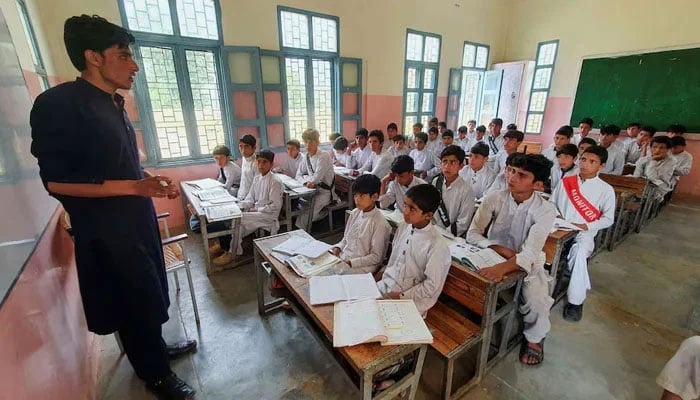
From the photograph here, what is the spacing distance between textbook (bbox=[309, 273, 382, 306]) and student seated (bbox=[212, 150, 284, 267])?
180 centimetres

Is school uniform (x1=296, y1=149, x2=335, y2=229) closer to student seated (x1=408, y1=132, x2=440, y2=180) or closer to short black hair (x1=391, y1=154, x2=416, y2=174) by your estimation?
short black hair (x1=391, y1=154, x2=416, y2=174)

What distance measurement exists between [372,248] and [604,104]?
7073mm

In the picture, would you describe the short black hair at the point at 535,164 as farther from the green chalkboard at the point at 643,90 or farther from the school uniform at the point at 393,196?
the green chalkboard at the point at 643,90

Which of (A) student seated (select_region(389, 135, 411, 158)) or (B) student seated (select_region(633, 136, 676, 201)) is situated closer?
(B) student seated (select_region(633, 136, 676, 201))

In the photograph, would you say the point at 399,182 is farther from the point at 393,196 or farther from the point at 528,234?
the point at 528,234

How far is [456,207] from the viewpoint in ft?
8.86

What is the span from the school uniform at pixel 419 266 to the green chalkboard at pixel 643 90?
685 centimetres

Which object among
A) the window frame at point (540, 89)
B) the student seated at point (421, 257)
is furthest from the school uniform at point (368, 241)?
the window frame at point (540, 89)

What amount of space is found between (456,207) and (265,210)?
6.64ft

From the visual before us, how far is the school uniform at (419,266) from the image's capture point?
1.63 m

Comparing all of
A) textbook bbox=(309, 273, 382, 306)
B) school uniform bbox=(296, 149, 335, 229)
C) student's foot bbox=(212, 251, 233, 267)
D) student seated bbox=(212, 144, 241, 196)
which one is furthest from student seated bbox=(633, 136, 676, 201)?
student seated bbox=(212, 144, 241, 196)

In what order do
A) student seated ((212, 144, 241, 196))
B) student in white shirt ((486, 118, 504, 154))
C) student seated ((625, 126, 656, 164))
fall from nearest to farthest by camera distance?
student seated ((212, 144, 241, 196)) → student seated ((625, 126, 656, 164)) → student in white shirt ((486, 118, 504, 154))

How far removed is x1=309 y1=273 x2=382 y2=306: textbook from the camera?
4.98 feet

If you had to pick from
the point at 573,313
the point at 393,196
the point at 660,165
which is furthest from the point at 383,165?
the point at 660,165
